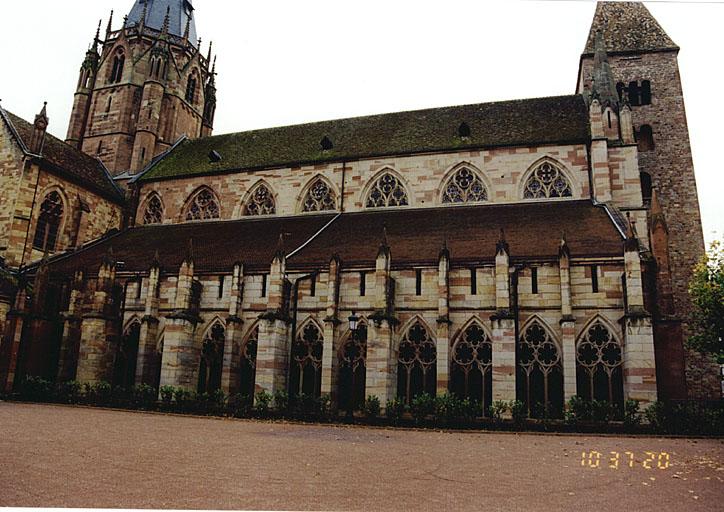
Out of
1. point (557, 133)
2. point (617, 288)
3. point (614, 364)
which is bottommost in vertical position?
point (614, 364)

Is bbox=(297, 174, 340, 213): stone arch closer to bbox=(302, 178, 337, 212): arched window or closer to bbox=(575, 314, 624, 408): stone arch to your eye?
bbox=(302, 178, 337, 212): arched window

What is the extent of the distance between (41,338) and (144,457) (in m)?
17.4

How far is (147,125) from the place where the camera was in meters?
35.6

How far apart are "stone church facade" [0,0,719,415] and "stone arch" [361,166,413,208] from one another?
71 millimetres

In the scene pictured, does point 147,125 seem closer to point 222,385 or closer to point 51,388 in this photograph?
point 51,388

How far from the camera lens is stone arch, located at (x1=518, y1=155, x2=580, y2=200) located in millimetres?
24828

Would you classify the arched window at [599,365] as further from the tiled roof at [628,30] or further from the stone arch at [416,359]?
the tiled roof at [628,30]

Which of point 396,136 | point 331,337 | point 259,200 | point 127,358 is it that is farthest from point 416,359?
point 259,200

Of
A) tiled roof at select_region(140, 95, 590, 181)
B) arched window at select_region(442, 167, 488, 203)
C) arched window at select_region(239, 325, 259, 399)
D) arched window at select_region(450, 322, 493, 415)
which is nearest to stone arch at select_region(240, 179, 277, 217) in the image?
tiled roof at select_region(140, 95, 590, 181)

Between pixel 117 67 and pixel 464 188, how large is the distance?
26.4 meters

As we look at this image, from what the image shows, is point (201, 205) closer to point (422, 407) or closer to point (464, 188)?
point (464, 188)

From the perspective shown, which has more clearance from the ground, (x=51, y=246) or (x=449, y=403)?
(x=51, y=246)

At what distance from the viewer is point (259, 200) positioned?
29.3 metres

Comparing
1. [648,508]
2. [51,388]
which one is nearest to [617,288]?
[648,508]
